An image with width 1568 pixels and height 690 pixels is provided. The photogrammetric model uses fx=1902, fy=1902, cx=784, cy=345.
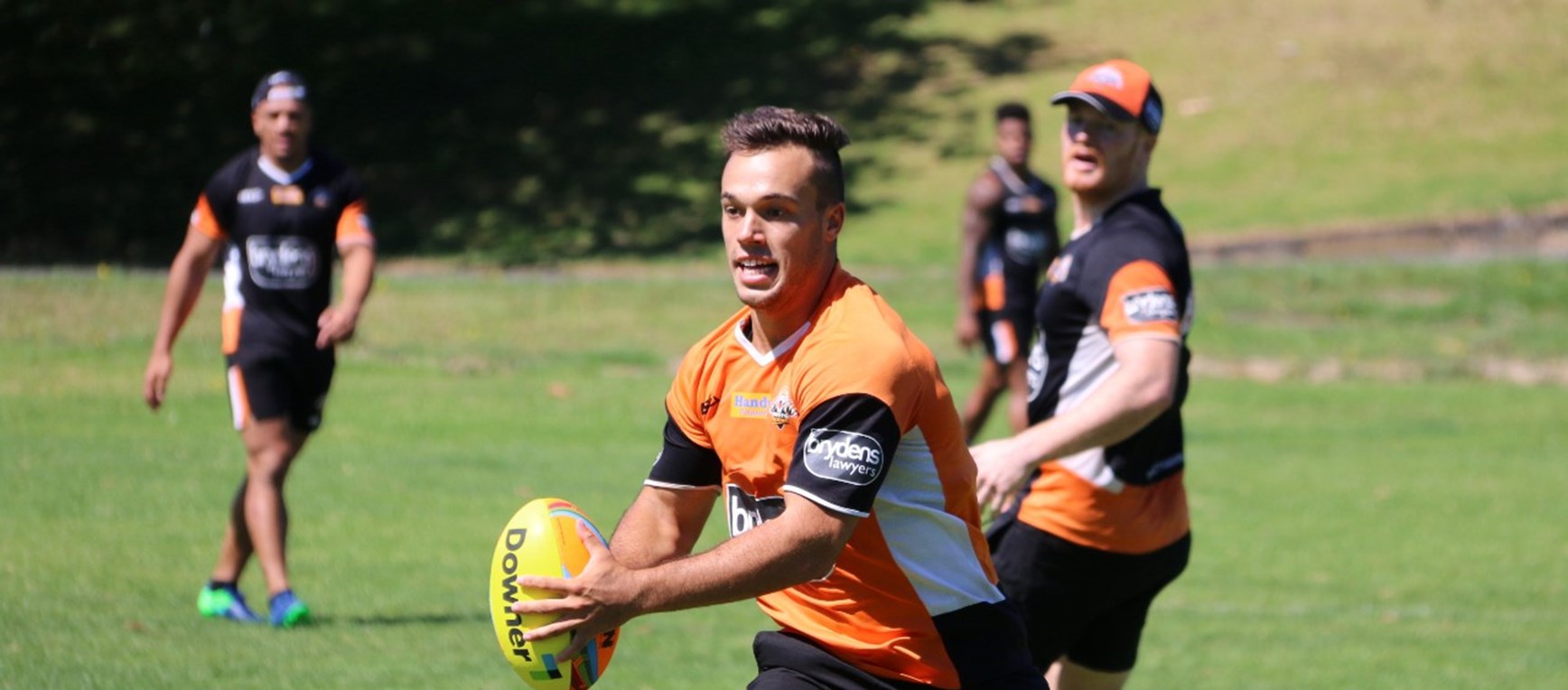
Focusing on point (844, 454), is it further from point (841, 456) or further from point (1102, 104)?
point (1102, 104)

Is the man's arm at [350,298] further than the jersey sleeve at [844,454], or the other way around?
the man's arm at [350,298]

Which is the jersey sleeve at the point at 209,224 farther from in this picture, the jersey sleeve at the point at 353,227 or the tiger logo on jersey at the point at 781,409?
the tiger logo on jersey at the point at 781,409

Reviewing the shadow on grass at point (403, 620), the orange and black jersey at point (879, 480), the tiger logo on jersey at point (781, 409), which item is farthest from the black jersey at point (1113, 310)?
the shadow on grass at point (403, 620)

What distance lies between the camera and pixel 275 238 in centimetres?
866

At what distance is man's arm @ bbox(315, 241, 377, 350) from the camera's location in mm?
8367

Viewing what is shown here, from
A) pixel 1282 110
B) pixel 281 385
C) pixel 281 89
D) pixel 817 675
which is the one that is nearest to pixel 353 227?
pixel 281 89

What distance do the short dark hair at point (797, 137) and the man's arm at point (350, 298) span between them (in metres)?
4.36

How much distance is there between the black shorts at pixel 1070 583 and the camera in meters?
5.83

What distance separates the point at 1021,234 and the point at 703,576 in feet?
33.1

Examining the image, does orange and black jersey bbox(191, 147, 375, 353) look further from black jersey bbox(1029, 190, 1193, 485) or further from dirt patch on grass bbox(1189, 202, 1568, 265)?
dirt patch on grass bbox(1189, 202, 1568, 265)

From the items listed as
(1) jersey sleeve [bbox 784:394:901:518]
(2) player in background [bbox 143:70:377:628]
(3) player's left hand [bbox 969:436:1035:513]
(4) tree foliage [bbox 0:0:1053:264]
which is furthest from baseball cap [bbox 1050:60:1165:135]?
(4) tree foliage [bbox 0:0:1053:264]

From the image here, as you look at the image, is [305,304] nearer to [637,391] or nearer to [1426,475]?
[637,391]

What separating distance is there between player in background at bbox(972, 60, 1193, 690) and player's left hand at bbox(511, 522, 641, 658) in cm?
194

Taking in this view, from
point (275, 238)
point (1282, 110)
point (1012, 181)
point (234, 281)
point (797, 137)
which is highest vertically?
point (797, 137)
